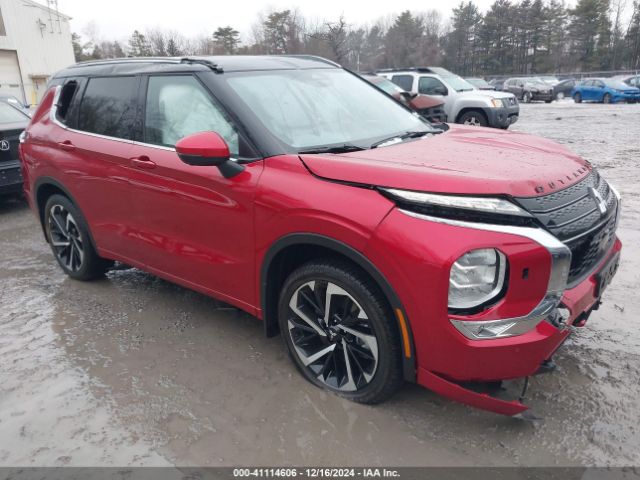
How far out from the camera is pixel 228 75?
3314 millimetres

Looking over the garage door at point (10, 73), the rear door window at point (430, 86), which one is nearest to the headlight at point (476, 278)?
the rear door window at point (430, 86)

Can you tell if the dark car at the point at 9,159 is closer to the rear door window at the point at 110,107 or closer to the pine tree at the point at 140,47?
the rear door window at the point at 110,107

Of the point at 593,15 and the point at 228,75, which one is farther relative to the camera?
the point at 593,15

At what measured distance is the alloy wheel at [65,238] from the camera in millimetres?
4625

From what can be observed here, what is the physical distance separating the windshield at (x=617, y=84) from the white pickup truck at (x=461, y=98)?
698 inches

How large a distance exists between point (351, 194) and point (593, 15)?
73.0 meters

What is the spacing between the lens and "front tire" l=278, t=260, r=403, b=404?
259cm

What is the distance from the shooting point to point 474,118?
1388 cm

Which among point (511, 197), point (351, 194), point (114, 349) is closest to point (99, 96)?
point (114, 349)

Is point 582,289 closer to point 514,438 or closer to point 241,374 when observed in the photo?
point 514,438

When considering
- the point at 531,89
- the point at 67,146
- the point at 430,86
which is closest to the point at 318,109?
the point at 67,146

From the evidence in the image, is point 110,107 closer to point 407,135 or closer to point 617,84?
point 407,135

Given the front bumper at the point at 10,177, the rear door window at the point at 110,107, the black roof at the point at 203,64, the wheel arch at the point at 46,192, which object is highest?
the black roof at the point at 203,64

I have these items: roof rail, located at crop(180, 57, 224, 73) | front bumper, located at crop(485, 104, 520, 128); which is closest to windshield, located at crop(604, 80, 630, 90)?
front bumper, located at crop(485, 104, 520, 128)
